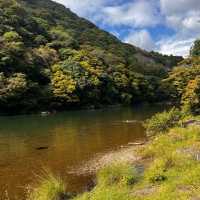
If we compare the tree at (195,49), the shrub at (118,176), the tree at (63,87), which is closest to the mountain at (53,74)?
the tree at (63,87)

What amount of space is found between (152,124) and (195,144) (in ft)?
48.3

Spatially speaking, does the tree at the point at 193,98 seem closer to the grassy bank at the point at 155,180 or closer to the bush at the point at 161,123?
the bush at the point at 161,123

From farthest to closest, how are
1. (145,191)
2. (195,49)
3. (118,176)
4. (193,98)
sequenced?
(195,49) < (193,98) < (118,176) < (145,191)

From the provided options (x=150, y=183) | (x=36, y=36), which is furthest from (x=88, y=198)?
(x=36, y=36)

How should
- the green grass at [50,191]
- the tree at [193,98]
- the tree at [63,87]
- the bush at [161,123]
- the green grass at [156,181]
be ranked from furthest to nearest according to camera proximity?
the tree at [63,87]
the tree at [193,98]
the bush at [161,123]
the green grass at [50,191]
the green grass at [156,181]

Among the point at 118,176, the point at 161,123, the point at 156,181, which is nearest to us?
the point at 156,181

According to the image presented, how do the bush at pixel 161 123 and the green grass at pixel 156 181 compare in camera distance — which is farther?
the bush at pixel 161 123

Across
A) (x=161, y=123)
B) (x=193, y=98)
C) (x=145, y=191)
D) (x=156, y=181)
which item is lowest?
(x=145, y=191)

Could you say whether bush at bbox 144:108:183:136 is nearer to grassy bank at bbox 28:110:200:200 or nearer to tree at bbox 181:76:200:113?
tree at bbox 181:76:200:113

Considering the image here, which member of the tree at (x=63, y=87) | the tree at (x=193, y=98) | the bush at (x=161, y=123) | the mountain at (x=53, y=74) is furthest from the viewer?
the tree at (x=63, y=87)

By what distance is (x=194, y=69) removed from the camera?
6438 centimetres

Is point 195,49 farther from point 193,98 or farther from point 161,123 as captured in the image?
point 161,123

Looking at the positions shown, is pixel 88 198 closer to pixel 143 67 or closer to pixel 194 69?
pixel 194 69

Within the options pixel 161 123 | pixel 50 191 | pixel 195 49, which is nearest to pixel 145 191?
pixel 50 191
